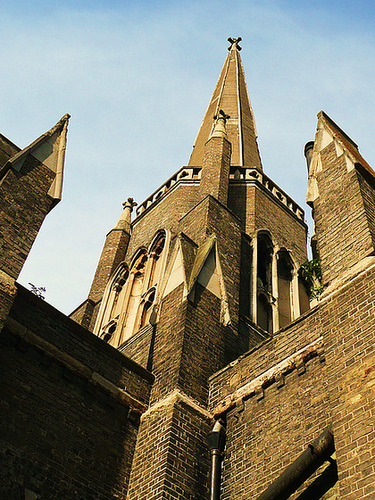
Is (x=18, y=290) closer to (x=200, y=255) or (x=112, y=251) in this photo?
(x=200, y=255)

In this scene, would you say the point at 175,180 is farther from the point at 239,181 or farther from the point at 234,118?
the point at 234,118

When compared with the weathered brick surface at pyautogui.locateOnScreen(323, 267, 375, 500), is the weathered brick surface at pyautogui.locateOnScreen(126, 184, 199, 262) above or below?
above

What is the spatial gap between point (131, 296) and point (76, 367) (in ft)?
30.9

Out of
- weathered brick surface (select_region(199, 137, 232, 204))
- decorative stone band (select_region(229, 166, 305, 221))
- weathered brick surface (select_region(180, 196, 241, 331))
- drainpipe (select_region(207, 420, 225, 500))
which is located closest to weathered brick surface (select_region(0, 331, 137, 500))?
drainpipe (select_region(207, 420, 225, 500))

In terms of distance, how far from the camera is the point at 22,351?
9.60 metres

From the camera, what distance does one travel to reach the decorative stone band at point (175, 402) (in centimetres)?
1033

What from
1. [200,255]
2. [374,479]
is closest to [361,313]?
[374,479]

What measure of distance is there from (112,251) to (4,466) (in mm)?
14623

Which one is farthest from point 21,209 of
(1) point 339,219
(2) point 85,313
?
(2) point 85,313

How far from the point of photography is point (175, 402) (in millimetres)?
10227

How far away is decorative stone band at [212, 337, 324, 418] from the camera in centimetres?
950

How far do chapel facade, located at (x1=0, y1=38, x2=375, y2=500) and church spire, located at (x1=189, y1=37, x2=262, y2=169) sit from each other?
42.3 feet

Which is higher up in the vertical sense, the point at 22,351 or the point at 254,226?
the point at 254,226

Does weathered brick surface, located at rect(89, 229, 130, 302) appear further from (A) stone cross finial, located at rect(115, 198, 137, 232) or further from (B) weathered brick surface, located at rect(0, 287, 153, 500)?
(B) weathered brick surface, located at rect(0, 287, 153, 500)
